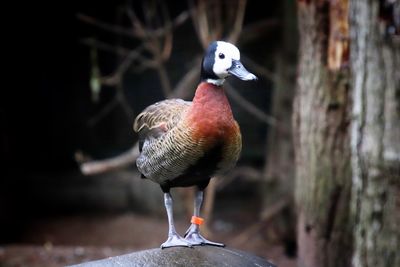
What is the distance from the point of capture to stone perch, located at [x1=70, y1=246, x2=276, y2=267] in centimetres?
250

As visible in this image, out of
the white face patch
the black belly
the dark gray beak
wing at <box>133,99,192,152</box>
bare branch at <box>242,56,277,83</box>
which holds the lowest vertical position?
the black belly

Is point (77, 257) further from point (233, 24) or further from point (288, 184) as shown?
point (233, 24)

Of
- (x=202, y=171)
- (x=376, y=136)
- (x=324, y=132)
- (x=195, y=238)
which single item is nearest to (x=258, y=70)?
(x=324, y=132)

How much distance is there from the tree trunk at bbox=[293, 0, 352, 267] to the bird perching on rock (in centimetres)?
176

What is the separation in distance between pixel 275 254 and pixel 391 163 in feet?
9.02

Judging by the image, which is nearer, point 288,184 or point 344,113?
point 344,113

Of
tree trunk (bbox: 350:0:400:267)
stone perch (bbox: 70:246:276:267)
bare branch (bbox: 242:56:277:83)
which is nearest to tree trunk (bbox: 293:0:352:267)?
tree trunk (bbox: 350:0:400:267)

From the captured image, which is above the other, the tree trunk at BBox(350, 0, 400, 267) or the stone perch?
the tree trunk at BBox(350, 0, 400, 267)

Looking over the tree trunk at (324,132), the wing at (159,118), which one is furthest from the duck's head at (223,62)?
the tree trunk at (324,132)

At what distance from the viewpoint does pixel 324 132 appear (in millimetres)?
4070

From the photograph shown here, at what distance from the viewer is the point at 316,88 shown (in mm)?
4066

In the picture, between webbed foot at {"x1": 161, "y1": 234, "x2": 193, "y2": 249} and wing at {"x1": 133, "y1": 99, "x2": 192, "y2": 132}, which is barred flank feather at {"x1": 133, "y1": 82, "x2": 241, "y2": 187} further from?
webbed foot at {"x1": 161, "y1": 234, "x2": 193, "y2": 249}

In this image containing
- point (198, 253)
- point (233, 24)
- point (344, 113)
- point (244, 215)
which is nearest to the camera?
point (198, 253)

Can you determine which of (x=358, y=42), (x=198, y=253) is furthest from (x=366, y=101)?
(x=198, y=253)
